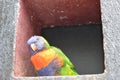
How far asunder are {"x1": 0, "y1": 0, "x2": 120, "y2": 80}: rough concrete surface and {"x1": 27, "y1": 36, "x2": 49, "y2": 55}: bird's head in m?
0.20

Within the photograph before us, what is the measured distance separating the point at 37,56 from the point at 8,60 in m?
0.27

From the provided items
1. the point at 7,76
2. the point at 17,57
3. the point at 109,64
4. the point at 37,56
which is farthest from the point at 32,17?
the point at 109,64

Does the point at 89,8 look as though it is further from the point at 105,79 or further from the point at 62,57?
the point at 105,79

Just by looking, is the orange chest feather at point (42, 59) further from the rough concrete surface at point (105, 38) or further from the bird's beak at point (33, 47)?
the rough concrete surface at point (105, 38)

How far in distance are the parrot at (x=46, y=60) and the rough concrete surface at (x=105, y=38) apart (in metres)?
0.20

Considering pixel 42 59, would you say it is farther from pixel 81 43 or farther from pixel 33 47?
pixel 81 43

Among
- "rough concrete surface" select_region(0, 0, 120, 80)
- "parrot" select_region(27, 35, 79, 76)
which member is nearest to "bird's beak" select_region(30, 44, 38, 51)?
"parrot" select_region(27, 35, 79, 76)

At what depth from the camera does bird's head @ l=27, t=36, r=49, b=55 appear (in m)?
1.85

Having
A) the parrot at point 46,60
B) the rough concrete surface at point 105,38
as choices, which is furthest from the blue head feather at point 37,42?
the rough concrete surface at point 105,38

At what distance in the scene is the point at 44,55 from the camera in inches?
73.0

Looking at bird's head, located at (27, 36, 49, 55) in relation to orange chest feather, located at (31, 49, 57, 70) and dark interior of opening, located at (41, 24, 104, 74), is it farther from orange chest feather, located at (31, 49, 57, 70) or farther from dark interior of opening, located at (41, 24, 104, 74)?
dark interior of opening, located at (41, 24, 104, 74)

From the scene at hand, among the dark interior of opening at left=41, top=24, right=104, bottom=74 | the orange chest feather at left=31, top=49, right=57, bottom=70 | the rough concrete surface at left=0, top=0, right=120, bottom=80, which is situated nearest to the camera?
the rough concrete surface at left=0, top=0, right=120, bottom=80

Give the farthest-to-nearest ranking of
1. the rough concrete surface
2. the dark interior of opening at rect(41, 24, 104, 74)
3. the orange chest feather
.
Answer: the dark interior of opening at rect(41, 24, 104, 74)
the orange chest feather
the rough concrete surface

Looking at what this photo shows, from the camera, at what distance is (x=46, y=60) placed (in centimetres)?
184
